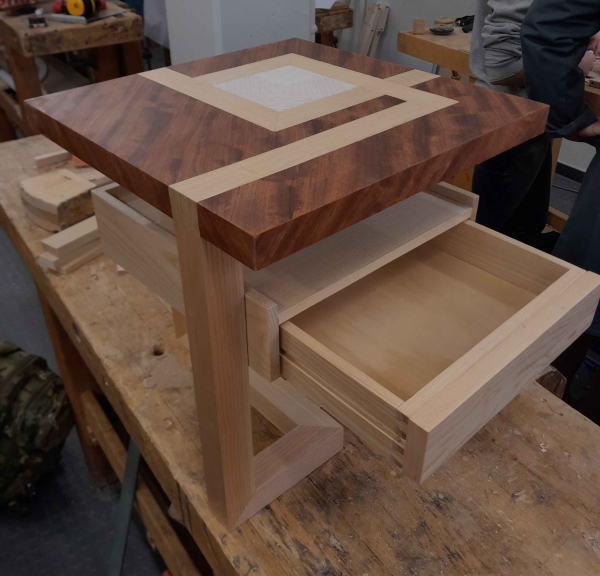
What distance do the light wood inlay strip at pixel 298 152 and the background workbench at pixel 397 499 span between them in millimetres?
435

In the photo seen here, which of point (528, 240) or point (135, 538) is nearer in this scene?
point (135, 538)

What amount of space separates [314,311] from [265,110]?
25 centimetres

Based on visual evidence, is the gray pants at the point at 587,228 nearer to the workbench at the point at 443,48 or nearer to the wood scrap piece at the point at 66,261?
the workbench at the point at 443,48

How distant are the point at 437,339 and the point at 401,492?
0.22 meters

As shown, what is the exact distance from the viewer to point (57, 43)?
2197 millimetres

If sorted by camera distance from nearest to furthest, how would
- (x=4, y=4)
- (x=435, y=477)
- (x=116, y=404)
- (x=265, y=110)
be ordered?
(x=265, y=110) → (x=435, y=477) → (x=116, y=404) → (x=4, y=4)

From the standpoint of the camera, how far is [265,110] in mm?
622

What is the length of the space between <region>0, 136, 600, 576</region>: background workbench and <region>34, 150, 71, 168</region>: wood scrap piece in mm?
629

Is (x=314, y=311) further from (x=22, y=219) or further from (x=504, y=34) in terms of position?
(x=504, y=34)

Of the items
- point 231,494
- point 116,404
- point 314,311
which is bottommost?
point 116,404

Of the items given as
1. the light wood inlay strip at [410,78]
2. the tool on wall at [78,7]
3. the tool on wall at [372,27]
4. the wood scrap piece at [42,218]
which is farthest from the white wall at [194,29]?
the tool on wall at [372,27]

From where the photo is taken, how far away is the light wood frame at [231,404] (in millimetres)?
482

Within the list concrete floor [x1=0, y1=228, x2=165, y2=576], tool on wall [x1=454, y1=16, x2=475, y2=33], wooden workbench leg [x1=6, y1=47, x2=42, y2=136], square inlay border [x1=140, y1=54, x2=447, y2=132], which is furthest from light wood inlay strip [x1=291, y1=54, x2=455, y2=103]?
wooden workbench leg [x1=6, y1=47, x2=42, y2=136]

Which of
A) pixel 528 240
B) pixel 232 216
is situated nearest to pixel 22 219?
pixel 232 216
